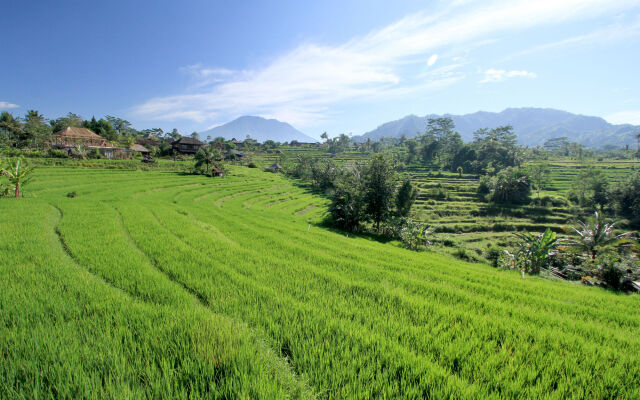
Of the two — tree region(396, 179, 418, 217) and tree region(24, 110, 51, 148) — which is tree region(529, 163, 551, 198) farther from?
tree region(24, 110, 51, 148)

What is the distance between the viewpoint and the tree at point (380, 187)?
1908cm

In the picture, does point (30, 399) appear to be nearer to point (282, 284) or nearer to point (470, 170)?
point (282, 284)

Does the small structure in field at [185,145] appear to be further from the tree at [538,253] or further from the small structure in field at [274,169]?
the tree at [538,253]

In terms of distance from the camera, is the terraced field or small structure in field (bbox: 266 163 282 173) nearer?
the terraced field

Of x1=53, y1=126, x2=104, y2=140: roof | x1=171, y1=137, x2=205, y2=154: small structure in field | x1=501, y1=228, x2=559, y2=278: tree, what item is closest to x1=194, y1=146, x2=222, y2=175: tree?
x1=171, y1=137, x2=205, y2=154: small structure in field

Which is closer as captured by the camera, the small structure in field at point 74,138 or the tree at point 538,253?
the tree at point 538,253

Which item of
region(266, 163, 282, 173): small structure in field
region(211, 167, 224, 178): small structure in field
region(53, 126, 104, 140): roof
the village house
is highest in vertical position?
region(53, 126, 104, 140): roof

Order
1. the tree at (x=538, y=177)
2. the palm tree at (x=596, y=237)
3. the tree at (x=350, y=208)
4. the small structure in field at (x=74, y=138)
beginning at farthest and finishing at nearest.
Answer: the tree at (x=538, y=177) < the small structure in field at (x=74, y=138) < the tree at (x=350, y=208) < the palm tree at (x=596, y=237)

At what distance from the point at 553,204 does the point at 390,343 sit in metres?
52.3

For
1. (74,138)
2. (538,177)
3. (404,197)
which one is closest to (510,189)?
(538,177)

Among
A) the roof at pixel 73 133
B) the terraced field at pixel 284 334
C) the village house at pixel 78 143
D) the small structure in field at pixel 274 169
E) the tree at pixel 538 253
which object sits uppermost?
the roof at pixel 73 133

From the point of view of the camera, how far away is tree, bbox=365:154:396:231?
751 inches

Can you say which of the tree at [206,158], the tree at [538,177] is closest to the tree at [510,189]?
the tree at [538,177]

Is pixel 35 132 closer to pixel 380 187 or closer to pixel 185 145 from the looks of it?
pixel 185 145
